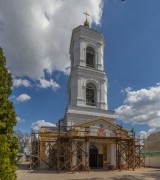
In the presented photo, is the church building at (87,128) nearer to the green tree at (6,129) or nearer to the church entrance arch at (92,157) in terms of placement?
the church entrance arch at (92,157)

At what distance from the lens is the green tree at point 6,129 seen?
9.19 meters

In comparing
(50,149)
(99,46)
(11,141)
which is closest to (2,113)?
(11,141)

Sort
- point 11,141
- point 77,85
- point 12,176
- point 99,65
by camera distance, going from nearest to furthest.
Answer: point 12,176
point 11,141
point 77,85
point 99,65

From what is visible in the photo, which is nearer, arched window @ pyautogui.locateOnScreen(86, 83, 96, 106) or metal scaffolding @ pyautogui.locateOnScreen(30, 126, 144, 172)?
metal scaffolding @ pyautogui.locateOnScreen(30, 126, 144, 172)

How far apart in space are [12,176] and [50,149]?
67.7 ft

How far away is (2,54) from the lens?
10.6 metres

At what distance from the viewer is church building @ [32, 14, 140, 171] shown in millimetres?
26578

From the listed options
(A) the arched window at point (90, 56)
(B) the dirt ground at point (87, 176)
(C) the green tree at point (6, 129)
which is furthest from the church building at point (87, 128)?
(C) the green tree at point (6, 129)

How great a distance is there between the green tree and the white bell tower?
2044cm

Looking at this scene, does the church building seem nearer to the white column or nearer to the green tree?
the white column

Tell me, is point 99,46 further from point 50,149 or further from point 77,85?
point 50,149

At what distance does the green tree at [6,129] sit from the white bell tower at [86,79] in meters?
20.4

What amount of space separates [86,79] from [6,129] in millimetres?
23510

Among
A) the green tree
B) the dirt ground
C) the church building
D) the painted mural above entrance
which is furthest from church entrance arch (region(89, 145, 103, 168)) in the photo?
the green tree
